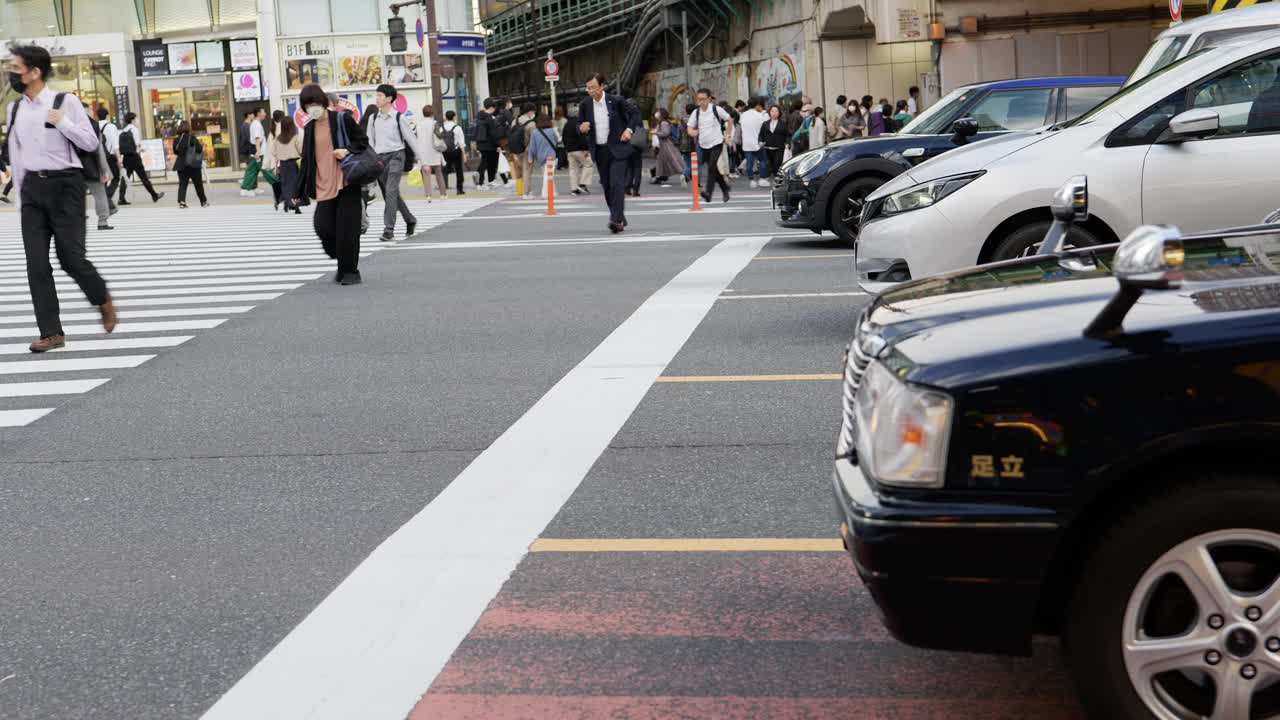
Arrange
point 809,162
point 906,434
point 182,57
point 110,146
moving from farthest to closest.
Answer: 1. point 182,57
2. point 110,146
3. point 809,162
4. point 906,434

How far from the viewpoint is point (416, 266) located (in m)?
15.1

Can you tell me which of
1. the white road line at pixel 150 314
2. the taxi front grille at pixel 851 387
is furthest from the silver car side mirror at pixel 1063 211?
the white road line at pixel 150 314

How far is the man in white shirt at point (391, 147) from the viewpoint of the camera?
61.0ft

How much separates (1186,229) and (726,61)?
131 feet

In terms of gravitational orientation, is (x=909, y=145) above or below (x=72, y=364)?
above

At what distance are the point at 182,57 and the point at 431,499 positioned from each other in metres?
41.6

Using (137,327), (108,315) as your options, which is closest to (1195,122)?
(108,315)

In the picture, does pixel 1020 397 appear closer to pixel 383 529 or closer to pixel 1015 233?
pixel 383 529

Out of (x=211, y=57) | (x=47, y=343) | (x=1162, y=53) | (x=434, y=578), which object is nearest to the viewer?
(x=434, y=578)

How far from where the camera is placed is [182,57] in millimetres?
44281

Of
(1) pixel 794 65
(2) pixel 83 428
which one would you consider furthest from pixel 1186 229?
(1) pixel 794 65

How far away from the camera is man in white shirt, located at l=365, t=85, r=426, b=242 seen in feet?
61.0

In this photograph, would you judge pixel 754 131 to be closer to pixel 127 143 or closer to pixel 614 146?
pixel 614 146

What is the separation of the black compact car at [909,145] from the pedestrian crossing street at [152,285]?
4.83 m
